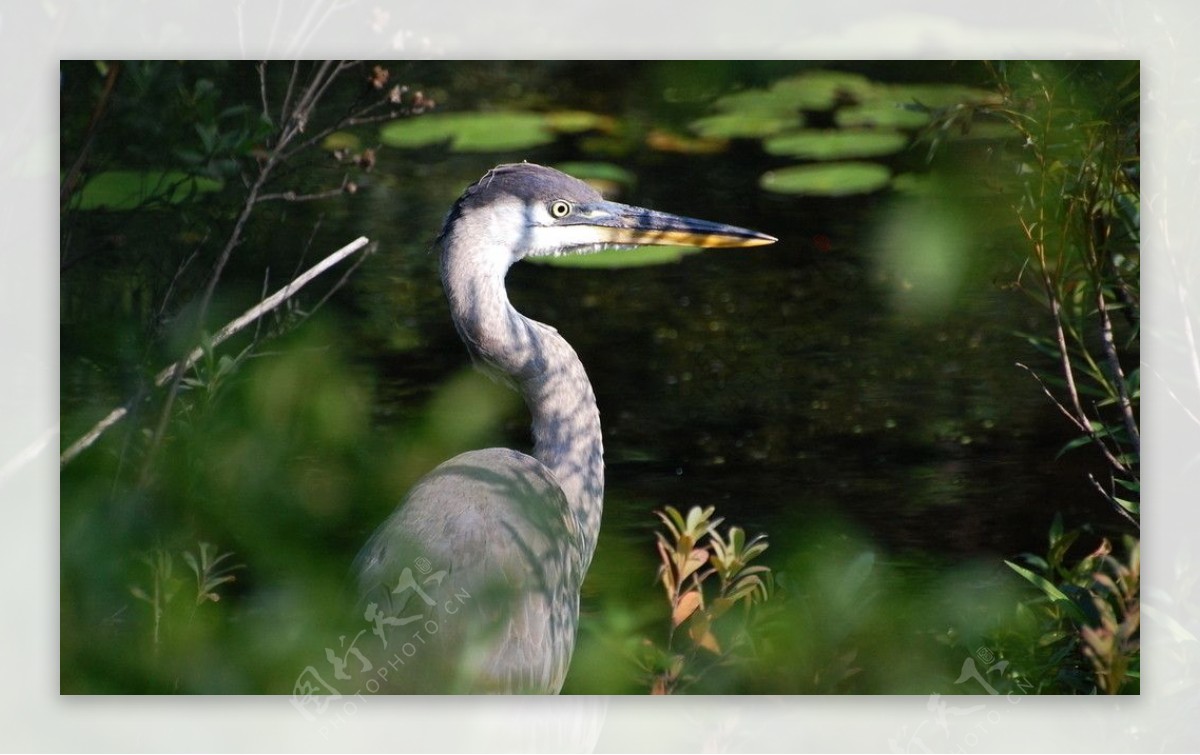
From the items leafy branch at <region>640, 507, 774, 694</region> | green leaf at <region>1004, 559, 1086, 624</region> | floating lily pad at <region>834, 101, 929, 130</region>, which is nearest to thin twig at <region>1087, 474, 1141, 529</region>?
green leaf at <region>1004, 559, 1086, 624</region>

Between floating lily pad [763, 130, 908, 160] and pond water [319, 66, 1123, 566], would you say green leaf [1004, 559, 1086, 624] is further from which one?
floating lily pad [763, 130, 908, 160]

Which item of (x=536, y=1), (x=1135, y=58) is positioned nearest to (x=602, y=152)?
(x=536, y=1)

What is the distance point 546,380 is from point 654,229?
0.32m

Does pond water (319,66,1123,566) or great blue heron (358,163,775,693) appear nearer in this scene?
great blue heron (358,163,775,693)

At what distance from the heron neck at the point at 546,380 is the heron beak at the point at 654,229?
193 millimetres

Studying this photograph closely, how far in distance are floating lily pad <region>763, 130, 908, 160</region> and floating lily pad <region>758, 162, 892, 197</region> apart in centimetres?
2

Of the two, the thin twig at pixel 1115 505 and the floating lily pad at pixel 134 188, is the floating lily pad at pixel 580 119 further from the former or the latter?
the thin twig at pixel 1115 505

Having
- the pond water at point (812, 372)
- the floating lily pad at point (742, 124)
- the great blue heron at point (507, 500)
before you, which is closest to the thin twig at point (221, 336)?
the pond water at point (812, 372)

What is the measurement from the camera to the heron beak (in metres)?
2.49

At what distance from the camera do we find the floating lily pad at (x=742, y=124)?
2.49 m

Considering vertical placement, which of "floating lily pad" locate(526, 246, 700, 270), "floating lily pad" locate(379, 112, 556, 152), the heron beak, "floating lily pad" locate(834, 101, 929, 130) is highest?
"floating lily pad" locate(834, 101, 929, 130)

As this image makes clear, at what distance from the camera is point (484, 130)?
2480 millimetres

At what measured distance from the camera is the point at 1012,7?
2.51 metres

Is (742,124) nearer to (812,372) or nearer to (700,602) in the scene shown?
(812,372)
